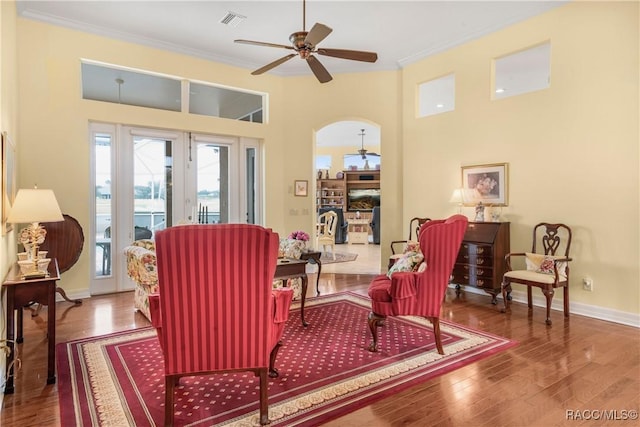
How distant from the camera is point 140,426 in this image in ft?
6.93

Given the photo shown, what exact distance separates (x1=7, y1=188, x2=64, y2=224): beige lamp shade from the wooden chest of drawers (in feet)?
15.2

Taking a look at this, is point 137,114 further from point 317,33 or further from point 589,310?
point 589,310

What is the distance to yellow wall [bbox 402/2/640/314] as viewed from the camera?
3.94 m

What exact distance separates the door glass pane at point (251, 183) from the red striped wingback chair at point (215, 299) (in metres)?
4.65

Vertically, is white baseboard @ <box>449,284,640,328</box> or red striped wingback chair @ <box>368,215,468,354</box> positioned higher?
red striped wingback chair @ <box>368,215,468,354</box>

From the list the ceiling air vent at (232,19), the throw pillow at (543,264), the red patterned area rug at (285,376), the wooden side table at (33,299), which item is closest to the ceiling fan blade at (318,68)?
the ceiling air vent at (232,19)

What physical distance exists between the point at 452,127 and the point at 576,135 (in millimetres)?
1758

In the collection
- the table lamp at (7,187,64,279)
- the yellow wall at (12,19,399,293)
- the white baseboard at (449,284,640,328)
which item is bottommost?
the white baseboard at (449,284,640,328)

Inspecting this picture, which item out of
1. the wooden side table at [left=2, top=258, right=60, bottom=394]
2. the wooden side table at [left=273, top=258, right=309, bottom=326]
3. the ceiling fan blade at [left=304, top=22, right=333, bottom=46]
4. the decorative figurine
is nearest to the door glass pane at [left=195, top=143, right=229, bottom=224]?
the wooden side table at [left=273, top=258, right=309, bottom=326]

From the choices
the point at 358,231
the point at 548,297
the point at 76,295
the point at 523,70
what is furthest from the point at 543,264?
the point at 358,231

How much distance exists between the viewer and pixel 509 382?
263cm

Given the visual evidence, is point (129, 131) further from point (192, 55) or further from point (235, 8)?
point (235, 8)
